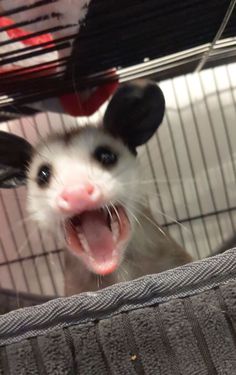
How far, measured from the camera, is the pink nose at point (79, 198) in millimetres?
897

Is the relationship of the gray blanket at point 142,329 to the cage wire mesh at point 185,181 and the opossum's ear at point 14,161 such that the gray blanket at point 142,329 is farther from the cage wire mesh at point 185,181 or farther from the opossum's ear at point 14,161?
the cage wire mesh at point 185,181

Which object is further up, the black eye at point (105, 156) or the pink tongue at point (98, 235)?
the black eye at point (105, 156)

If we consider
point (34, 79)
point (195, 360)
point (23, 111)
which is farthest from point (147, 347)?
point (23, 111)

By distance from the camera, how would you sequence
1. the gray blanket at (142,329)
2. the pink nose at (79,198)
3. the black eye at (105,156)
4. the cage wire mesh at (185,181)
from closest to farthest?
the gray blanket at (142,329), the pink nose at (79,198), the black eye at (105,156), the cage wire mesh at (185,181)

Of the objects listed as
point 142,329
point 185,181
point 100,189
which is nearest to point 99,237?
point 100,189

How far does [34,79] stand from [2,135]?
0.72 feet

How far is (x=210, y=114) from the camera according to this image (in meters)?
1.67

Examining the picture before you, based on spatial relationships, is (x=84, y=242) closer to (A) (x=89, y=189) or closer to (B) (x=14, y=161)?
(A) (x=89, y=189)

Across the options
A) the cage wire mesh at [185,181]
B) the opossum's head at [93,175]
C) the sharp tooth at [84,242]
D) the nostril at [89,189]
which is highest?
the nostril at [89,189]

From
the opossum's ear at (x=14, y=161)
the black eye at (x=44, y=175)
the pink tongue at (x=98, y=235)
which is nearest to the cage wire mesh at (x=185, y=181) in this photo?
the opossum's ear at (x=14, y=161)

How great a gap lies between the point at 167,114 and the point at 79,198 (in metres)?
0.86

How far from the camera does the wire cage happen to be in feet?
3.79

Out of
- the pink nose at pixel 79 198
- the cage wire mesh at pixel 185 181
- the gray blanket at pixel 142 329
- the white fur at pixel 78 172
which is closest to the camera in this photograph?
the gray blanket at pixel 142 329

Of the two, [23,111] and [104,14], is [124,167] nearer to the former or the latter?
→ [104,14]
